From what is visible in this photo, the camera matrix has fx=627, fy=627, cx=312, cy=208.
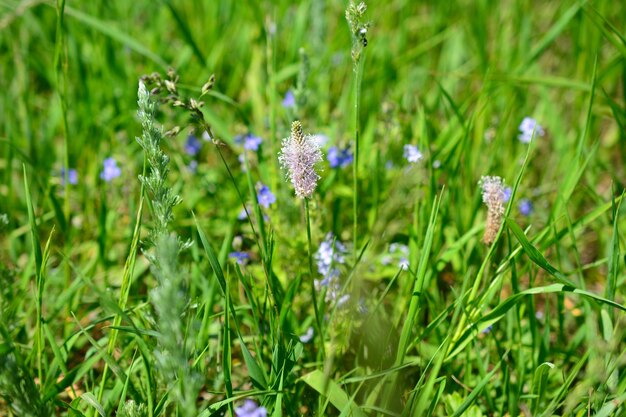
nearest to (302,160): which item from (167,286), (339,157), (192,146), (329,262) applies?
(167,286)

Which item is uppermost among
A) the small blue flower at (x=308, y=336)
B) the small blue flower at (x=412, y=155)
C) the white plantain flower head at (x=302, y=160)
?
the white plantain flower head at (x=302, y=160)

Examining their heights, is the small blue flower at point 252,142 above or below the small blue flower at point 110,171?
above

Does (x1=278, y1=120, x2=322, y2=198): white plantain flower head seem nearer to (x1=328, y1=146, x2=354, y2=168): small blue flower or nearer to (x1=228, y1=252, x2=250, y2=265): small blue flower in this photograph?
(x1=228, y1=252, x2=250, y2=265): small blue flower

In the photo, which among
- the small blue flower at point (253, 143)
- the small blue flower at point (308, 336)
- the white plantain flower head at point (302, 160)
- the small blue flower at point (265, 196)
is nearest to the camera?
the white plantain flower head at point (302, 160)

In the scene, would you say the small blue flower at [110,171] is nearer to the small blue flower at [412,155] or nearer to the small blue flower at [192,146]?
the small blue flower at [192,146]

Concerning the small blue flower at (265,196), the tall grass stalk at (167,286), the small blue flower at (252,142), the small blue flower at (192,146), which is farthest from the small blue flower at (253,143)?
the tall grass stalk at (167,286)

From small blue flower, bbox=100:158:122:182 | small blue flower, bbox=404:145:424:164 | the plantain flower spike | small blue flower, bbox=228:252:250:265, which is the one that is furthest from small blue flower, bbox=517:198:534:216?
small blue flower, bbox=100:158:122:182
